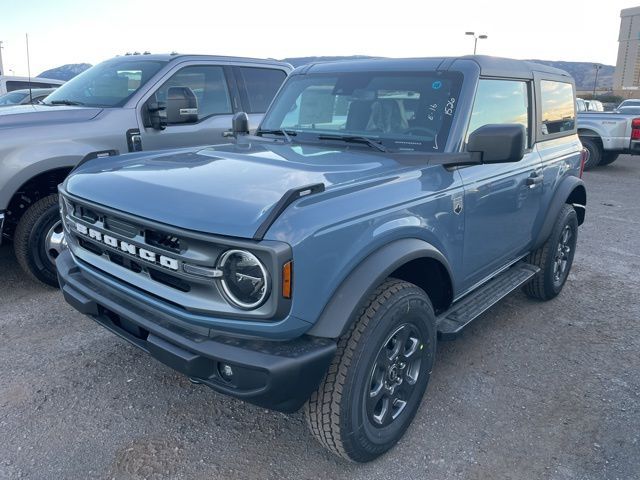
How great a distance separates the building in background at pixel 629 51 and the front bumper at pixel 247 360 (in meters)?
117

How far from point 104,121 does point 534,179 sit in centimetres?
354

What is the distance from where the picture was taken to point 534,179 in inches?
152

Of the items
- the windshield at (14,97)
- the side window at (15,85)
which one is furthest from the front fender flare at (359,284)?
the side window at (15,85)

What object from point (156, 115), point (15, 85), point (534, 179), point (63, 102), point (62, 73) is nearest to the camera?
point (534, 179)

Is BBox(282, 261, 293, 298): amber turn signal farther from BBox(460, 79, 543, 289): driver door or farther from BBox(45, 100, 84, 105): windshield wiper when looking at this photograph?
BBox(45, 100, 84, 105): windshield wiper

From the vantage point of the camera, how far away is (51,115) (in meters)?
4.54

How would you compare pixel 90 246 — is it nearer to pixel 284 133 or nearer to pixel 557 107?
pixel 284 133

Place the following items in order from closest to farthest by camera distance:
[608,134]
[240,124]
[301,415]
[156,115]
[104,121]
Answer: [301,415] → [240,124] → [104,121] → [156,115] → [608,134]

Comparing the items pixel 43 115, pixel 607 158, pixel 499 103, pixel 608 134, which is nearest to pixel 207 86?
pixel 43 115

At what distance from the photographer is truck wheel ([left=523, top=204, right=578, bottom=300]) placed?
441cm

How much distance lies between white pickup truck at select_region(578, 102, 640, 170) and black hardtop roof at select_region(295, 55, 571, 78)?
32.1 ft

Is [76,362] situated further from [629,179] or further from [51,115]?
[629,179]

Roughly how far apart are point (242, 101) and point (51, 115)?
1.95 m


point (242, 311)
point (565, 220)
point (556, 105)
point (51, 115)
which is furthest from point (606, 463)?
point (51, 115)
